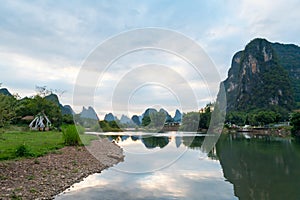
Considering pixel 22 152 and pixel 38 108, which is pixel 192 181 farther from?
pixel 38 108

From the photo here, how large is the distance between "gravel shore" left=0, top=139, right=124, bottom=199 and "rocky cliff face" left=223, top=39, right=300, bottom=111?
88933 millimetres

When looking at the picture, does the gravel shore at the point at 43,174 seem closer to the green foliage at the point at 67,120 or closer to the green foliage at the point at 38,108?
the green foliage at the point at 38,108

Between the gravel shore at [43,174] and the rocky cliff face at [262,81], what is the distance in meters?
88.9

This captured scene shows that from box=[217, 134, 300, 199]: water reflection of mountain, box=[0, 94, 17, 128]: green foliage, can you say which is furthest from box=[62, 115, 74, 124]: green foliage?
box=[0, 94, 17, 128]: green foliage

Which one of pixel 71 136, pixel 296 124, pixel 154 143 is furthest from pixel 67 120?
pixel 296 124

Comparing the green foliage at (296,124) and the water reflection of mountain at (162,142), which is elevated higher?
the green foliage at (296,124)

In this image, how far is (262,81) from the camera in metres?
105

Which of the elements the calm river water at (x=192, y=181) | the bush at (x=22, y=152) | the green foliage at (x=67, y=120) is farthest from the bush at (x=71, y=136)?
the green foliage at (x=67, y=120)

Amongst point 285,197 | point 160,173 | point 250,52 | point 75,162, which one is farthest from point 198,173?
point 250,52

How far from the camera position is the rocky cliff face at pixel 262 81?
95.2m

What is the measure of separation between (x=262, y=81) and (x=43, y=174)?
10569cm

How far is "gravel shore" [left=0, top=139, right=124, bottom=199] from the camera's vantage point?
7.81 meters

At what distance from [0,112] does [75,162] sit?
5.32m

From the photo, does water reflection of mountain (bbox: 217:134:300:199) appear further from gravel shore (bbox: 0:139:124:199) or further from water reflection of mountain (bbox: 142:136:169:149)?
water reflection of mountain (bbox: 142:136:169:149)
